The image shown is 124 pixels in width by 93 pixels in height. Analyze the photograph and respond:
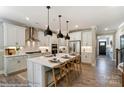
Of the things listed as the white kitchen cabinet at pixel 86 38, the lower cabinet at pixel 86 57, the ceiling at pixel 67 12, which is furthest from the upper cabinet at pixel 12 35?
the lower cabinet at pixel 86 57

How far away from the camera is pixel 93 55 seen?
589 centimetres

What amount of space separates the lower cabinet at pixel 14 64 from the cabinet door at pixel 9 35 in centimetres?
74

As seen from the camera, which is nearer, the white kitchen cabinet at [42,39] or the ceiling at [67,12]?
the ceiling at [67,12]

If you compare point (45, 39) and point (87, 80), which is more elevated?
point (45, 39)

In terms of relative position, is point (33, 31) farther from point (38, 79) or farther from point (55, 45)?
point (38, 79)

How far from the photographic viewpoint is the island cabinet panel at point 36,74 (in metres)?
2.58

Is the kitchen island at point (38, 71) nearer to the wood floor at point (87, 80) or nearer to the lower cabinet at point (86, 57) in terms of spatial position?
the wood floor at point (87, 80)

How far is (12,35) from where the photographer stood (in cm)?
449

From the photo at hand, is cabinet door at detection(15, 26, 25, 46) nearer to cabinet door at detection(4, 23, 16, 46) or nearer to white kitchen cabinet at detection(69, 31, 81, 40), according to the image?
cabinet door at detection(4, 23, 16, 46)

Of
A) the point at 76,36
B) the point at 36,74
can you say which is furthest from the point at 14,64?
the point at 76,36

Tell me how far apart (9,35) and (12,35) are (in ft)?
0.50

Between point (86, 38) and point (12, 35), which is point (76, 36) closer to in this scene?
point (86, 38)
